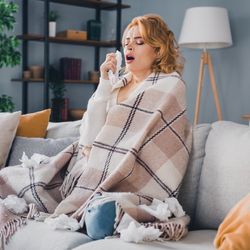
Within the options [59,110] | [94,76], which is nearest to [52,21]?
[94,76]

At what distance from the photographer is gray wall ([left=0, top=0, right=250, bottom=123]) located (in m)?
4.48

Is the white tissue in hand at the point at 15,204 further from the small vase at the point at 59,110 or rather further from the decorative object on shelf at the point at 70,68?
the decorative object on shelf at the point at 70,68

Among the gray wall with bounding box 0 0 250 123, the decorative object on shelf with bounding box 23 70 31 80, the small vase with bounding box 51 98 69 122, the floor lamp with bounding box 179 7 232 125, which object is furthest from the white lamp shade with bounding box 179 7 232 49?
the decorative object on shelf with bounding box 23 70 31 80

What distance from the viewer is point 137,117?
200 cm

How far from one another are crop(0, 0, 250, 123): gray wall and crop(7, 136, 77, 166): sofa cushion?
2428 mm

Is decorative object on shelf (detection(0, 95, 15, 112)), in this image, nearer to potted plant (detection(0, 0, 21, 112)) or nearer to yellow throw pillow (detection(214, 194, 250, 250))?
potted plant (detection(0, 0, 21, 112))

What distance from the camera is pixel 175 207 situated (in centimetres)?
180

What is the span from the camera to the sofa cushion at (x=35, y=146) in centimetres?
238

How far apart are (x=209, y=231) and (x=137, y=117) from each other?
52 centimetres

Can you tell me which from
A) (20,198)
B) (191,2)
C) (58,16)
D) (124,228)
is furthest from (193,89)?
(124,228)

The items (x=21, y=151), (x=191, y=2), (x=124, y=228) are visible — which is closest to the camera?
(x=124, y=228)

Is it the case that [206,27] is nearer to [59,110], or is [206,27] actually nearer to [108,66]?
[59,110]

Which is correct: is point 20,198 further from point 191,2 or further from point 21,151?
point 191,2

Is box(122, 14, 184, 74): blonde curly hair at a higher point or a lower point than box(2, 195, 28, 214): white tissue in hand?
higher
